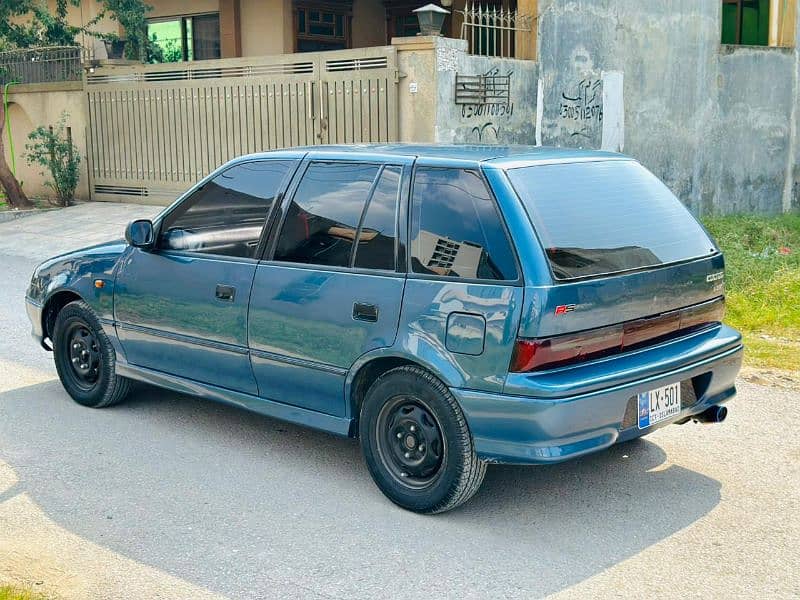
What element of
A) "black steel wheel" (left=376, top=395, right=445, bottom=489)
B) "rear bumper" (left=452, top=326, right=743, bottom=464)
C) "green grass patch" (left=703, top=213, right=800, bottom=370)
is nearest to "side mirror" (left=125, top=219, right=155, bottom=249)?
"black steel wheel" (left=376, top=395, right=445, bottom=489)

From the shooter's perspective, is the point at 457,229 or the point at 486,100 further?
the point at 486,100

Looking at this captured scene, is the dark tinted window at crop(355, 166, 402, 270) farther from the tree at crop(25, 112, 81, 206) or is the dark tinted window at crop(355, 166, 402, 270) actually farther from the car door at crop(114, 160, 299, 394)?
the tree at crop(25, 112, 81, 206)

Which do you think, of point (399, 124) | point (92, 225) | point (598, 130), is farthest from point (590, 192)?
point (92, 225)

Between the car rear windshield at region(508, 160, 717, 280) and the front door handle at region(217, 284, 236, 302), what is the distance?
1.76 metres

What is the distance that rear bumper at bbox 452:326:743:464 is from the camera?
4.36 metres

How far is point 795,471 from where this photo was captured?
5395 millimetres

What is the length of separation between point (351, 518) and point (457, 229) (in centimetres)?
145

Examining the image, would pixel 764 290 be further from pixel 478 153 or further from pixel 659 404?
pixel 478 153

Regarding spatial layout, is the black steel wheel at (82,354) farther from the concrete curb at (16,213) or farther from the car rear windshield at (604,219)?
the concrete curb at (16,213)

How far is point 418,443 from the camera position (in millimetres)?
4844

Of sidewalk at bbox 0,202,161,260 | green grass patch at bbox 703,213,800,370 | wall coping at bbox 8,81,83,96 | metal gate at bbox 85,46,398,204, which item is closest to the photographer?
green grass patch at bbox 703,213,800,370

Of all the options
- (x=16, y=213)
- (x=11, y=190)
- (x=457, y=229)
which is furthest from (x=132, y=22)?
(x=457, y=229)

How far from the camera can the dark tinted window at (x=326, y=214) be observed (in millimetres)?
5195

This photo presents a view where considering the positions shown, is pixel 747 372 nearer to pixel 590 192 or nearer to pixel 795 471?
pixel 795 471
